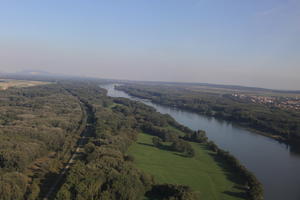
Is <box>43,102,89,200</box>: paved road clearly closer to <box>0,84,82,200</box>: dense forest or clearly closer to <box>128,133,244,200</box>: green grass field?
<box>0,84,82,200</box>: dense forest

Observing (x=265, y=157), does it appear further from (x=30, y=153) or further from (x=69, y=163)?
(x=30, y=153)

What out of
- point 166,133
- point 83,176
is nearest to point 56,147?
point 83,176

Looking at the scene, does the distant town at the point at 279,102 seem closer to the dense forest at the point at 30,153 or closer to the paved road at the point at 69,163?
the paved road at the point at 69,163

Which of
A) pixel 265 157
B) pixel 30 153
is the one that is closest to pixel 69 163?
pixel 30 153

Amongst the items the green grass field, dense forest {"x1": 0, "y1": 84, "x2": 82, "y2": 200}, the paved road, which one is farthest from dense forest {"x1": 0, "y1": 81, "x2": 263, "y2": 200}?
the green grass field

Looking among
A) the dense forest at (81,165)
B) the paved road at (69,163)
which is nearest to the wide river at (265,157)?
the dense forest at (81,165)

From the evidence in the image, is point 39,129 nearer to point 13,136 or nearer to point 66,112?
point 13,136
